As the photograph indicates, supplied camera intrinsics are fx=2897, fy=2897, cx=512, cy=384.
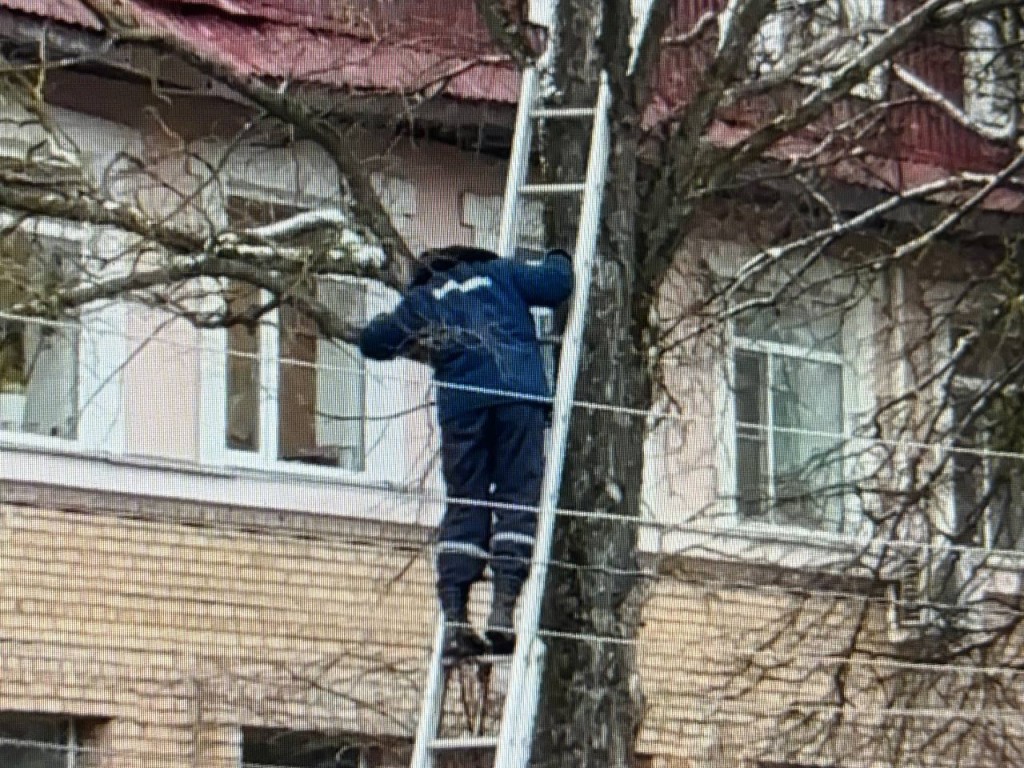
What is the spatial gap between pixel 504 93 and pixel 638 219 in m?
3.23

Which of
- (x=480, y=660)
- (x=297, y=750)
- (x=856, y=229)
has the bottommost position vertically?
(x=297, y=750)

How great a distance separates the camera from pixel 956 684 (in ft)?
43.9

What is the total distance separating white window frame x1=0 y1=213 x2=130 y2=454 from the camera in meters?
10.7

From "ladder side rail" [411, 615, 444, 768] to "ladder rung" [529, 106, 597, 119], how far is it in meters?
1.92

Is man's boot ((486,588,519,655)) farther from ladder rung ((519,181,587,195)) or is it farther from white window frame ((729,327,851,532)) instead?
white window frame ((729,327,851,532))

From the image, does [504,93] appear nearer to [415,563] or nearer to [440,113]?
[440,113]

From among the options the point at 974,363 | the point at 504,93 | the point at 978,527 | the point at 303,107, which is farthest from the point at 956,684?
the point at 303,107

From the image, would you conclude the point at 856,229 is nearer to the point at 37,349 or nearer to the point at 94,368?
the point at 94,368

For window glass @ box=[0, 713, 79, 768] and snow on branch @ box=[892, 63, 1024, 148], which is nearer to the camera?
window glass @ box=[0, 713, 79, 768]

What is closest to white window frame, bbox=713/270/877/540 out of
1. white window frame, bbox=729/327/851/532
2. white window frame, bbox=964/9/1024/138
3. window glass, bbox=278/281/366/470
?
white window frame, bbox=729/327/851/532

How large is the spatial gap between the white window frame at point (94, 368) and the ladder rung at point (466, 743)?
1.80 m

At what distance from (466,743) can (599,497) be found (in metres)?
1.08

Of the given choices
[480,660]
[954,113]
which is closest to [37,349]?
[480,660]

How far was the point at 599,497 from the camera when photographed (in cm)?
1018
